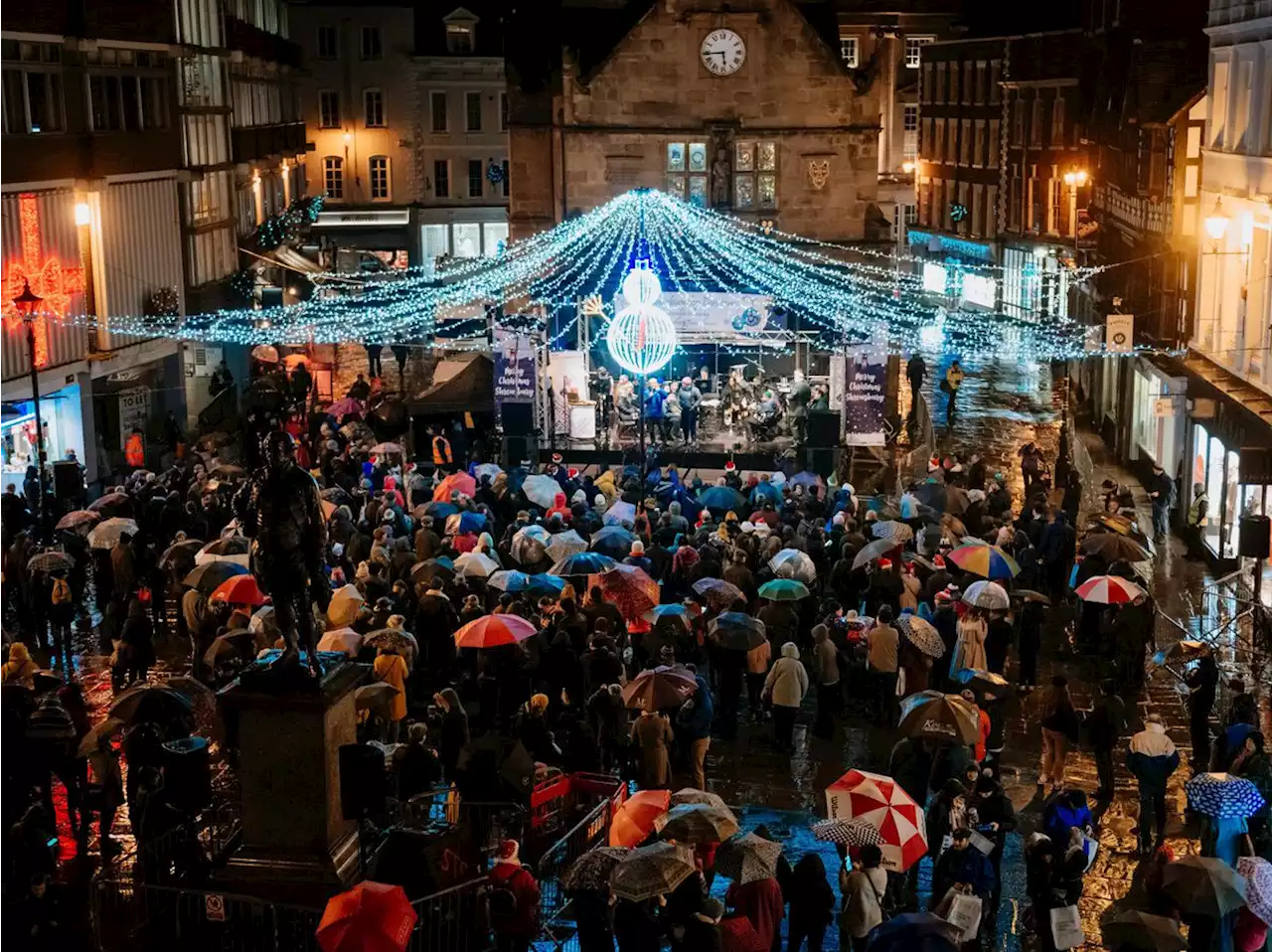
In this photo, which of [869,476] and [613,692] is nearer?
[613,692]

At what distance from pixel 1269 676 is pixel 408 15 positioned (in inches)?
2283

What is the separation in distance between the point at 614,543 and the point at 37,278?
16.1 meters

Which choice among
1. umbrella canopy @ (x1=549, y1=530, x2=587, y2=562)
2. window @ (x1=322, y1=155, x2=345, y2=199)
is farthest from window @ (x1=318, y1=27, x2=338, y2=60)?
umbrella canopy @ (x1=549, y1=530, x2=587, y2=562)

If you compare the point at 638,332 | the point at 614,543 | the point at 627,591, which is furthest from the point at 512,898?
the point at 638,332

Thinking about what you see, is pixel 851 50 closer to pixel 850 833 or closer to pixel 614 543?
pixel 614 543

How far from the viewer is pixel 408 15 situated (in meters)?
73.4

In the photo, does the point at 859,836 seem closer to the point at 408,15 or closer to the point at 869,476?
the point at 869,476

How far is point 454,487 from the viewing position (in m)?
27.6

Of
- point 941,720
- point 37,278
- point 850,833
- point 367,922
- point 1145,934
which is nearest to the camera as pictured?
point 367,922

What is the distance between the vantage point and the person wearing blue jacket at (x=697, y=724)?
17.5m

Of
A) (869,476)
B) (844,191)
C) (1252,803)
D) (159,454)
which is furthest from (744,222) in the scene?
(1252,803)

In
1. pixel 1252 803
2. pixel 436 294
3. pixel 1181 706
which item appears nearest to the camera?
pixel 1252 803

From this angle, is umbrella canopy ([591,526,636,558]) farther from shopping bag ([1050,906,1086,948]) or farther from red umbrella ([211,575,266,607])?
shopping bag ([1050,906,1086,948])

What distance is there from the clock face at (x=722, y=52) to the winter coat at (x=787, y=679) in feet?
111
